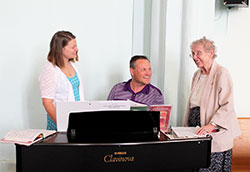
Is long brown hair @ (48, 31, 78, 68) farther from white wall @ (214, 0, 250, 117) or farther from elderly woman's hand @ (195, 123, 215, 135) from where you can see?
white wall @ (214, 0, 250, 117)

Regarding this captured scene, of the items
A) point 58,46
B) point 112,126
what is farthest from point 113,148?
point 58,46

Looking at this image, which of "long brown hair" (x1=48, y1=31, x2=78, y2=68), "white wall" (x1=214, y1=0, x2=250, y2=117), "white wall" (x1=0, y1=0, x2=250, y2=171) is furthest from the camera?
"white wall" (x1=214, y1=0, x2=250, y2=117)

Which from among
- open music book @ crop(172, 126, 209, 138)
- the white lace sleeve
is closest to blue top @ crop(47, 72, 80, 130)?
the white lace sleeve

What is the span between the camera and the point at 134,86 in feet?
7.93

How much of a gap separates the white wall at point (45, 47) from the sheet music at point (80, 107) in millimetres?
1458

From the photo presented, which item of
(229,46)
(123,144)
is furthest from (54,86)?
(229,46)

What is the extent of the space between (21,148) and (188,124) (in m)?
1.47

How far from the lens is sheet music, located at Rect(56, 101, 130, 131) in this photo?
5.25ft

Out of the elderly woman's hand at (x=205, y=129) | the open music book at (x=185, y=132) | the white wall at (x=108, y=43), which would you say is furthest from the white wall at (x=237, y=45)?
the open music book at (x=185, y=132)

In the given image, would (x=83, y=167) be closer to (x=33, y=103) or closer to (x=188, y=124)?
(x=188, y=124)

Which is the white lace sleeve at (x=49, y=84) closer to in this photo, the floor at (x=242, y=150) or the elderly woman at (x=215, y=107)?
the elderly woman at (x=215, y=107)

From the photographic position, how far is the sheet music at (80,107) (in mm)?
1601

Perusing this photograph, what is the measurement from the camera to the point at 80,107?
160 centimetres

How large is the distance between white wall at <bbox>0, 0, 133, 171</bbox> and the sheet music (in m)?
1.46
